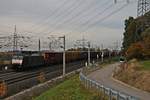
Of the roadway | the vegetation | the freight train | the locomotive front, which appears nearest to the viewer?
the roadway

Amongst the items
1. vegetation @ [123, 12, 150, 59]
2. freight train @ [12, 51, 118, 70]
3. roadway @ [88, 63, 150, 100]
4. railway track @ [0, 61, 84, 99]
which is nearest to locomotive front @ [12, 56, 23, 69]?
freight train @ [12, 51, 118, 70]

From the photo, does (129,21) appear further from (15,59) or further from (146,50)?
(15,59)

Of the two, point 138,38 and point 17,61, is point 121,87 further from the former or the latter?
point 138,38

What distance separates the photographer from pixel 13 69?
64.1 m

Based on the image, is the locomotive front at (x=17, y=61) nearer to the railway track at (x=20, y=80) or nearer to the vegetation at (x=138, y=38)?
the railway track at (x=20, y=80)

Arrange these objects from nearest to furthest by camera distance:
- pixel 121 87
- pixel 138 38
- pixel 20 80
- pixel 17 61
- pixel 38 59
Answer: pixel 121 87
pixel 20 80
pixel 17 61
pixel 38 59
pixel 138 38

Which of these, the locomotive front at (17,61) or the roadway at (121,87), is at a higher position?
the locomotive front at (17,61)

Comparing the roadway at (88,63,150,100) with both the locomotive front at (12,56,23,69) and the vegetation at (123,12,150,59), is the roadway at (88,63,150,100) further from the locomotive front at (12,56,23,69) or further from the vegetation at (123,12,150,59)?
the vegetation at (123,12,150,59)

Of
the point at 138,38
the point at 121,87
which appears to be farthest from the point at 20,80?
the point at 138,38

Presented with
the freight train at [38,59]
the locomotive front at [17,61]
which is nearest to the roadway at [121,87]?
the locomotive front at [17,61]

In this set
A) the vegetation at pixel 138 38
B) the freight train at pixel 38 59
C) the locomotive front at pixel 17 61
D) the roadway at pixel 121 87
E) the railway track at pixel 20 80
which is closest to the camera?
the roadway at pixel 121 87

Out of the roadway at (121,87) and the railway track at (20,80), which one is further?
the railway track at (20,80)

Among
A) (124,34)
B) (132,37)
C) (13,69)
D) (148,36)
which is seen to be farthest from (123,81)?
(124,34)

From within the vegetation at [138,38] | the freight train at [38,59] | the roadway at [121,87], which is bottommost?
the roadway at [121,87]
